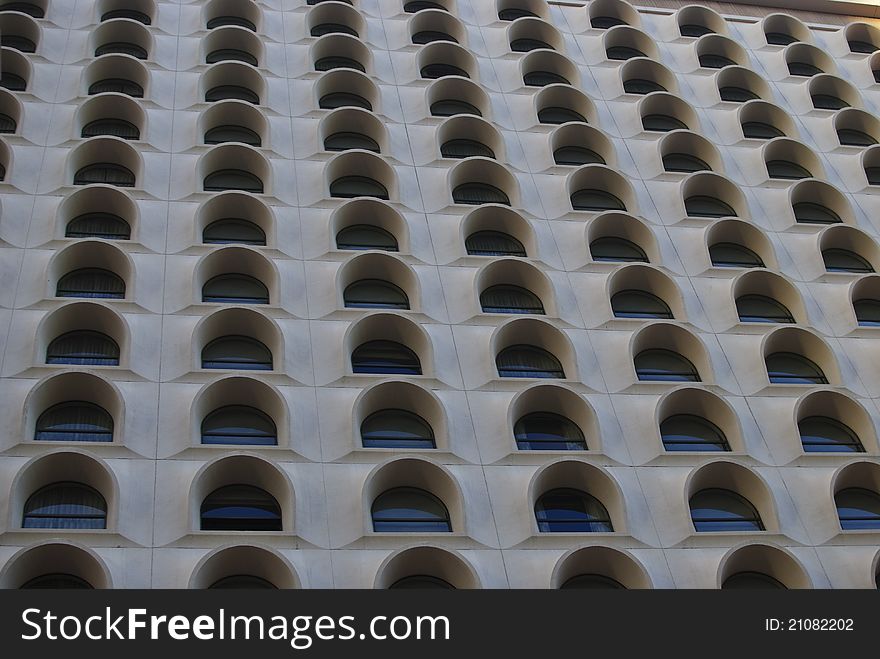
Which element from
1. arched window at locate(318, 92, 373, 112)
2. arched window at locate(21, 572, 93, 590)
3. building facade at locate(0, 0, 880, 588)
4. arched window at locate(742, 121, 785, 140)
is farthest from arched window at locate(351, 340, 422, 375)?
arched window at locate(742, 121, 785, 140)

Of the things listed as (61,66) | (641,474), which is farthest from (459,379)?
(61,66)

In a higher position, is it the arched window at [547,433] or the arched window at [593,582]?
the arched window at [547,433]

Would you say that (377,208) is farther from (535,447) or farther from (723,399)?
(723,399)

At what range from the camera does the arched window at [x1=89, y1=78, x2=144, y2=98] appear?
33.8m

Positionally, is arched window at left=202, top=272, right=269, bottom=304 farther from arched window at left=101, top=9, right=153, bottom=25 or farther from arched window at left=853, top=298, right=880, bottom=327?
arched window at left=853, top=298, right=880, bottom=327

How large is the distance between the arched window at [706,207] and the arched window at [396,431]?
1211 cm

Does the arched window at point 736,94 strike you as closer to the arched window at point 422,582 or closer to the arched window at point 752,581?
the arched window at point 752,581

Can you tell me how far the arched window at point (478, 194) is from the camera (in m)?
32.5

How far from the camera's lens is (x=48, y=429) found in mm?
24438

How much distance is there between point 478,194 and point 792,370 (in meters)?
9.79

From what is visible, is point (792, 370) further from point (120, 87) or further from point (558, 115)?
point (120, 87)

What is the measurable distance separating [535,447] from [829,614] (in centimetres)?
816

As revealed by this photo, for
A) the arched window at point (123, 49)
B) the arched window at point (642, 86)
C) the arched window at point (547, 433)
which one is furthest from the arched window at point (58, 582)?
the arched window at point (642, 86)

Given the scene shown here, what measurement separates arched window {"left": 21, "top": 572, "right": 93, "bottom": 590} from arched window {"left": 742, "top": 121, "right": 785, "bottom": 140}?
82.9ft
